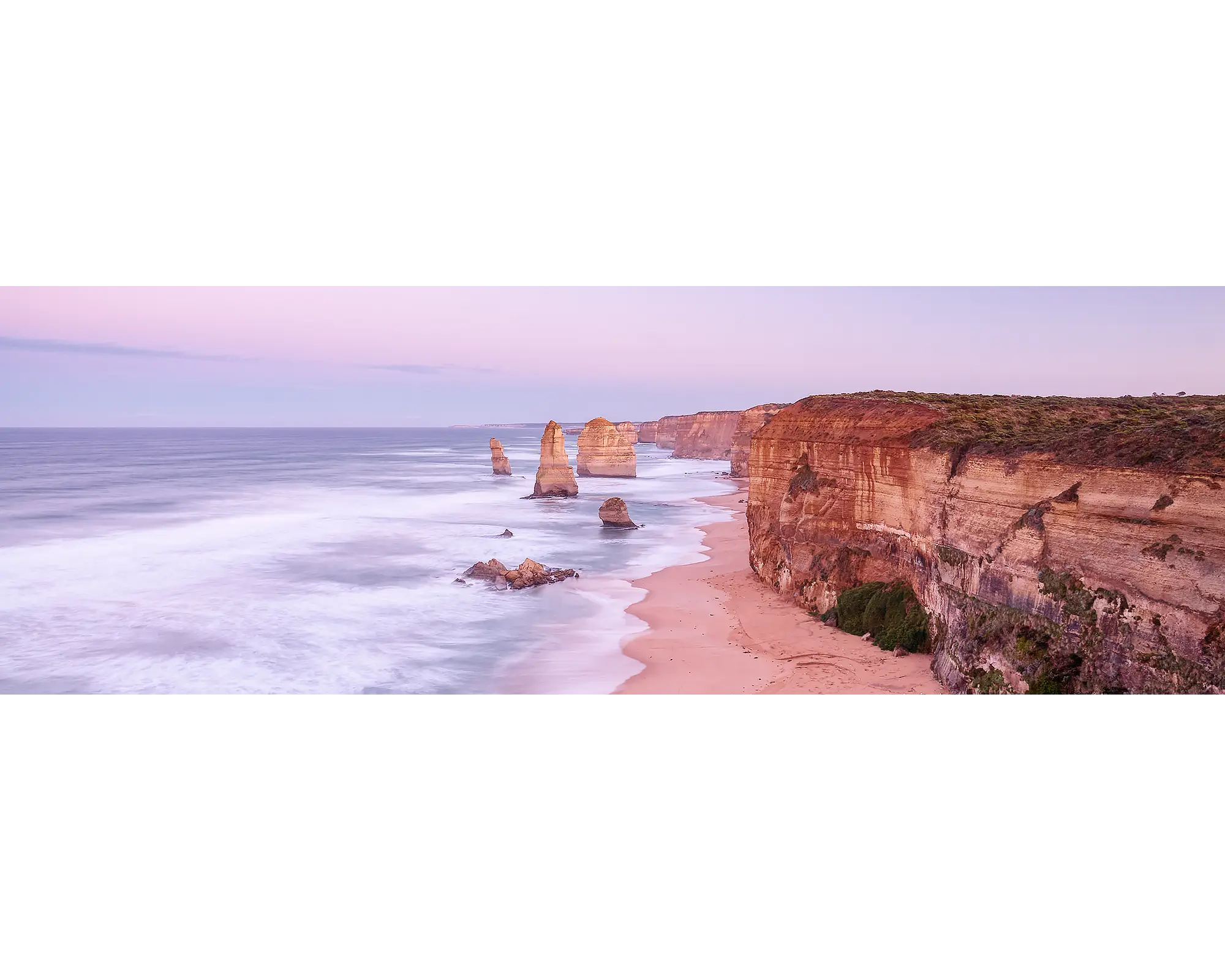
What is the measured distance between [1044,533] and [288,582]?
15.7 meters

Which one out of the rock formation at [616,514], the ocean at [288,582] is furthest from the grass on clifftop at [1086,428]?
the rock formation at [616,514]

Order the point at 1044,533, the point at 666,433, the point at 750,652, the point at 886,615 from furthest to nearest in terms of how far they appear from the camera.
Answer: the point at 666,433
the point at 886,615
the point at 750,652
the point at 1044,533

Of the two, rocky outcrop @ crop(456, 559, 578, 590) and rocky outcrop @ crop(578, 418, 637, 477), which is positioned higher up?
rocky outcrop @ crop(578, 418, 637, 477)

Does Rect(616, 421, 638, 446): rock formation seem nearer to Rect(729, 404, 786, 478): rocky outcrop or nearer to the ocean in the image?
Rect(729, 404, 786, 478): rocky outcrop

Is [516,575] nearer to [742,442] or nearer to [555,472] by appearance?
[555,472]

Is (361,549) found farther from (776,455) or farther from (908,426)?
(908,426)

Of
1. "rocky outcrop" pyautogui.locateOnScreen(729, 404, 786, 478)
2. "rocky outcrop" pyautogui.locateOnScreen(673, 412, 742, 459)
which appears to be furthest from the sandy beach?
"rocky outcrop" pyautogui.locateOnScreen(673, 412, 742, 459)

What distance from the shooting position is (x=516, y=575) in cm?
1825

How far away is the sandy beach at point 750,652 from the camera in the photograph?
36.7 feet

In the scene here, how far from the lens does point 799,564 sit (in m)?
15.9

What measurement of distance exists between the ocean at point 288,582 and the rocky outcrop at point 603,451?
10.4 m

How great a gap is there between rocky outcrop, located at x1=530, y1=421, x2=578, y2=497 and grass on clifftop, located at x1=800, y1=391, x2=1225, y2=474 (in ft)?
67.5

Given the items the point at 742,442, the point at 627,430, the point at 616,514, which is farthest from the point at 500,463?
the point at 616,514

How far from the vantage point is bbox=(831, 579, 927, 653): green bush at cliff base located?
40.1 ft
